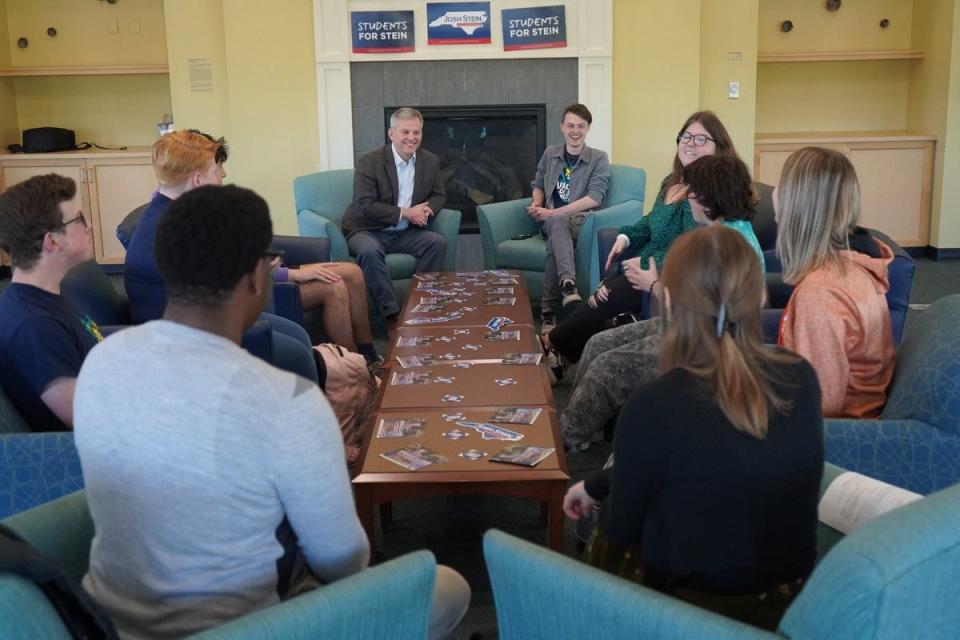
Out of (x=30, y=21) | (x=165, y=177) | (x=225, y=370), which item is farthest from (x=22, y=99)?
(x=225, y=370)

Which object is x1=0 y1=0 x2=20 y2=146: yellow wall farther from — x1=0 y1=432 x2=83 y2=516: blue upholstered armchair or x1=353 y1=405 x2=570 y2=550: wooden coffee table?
x1=353 y1=405 x2=570 y2=550: wooden coffee table

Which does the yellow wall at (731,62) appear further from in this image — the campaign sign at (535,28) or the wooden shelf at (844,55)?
the campaign sign at (535,28)

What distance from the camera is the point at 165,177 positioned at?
3.74m

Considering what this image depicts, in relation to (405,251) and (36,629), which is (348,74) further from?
(36,629)

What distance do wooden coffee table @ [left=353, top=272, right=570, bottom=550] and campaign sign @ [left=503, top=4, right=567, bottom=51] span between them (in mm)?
3230

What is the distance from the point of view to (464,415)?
9.78ft

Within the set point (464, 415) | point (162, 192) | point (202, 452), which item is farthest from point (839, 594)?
point (162, 192)

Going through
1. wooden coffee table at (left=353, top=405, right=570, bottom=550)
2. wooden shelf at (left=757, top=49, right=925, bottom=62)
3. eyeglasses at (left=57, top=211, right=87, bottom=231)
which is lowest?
wooden coffee table at (left=353, top=405, right=570, bottom=550)

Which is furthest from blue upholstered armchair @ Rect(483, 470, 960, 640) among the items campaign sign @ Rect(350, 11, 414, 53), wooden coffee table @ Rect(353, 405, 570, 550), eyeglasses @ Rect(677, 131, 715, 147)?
campaign sign @ Rect(350, 11, 414, 53)

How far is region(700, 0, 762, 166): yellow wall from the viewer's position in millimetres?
7332

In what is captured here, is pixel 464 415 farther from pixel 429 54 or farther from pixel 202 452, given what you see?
pixel 429 54

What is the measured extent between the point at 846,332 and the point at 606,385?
1.00 metres

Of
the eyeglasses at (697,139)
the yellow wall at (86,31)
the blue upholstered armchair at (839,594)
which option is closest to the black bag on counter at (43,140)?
the yellow wall at (86,31)

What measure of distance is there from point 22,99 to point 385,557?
6.41 m
